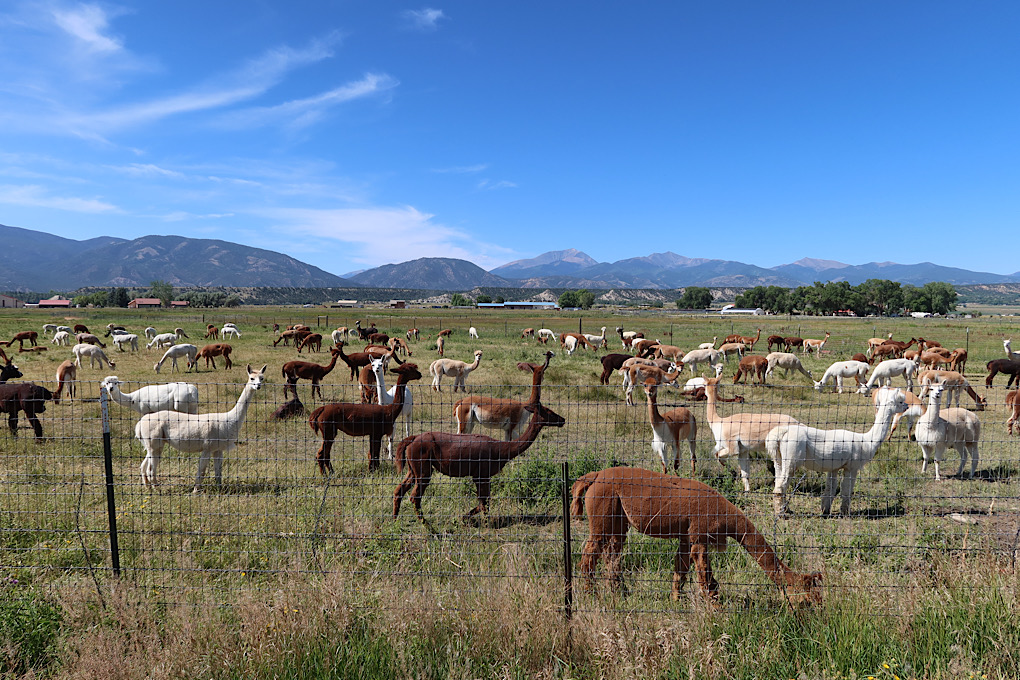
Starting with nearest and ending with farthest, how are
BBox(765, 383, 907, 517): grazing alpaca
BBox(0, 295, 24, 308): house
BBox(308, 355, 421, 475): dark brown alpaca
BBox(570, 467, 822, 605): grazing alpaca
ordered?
BBox(570, 467, 822, 605): grazing alpaca → BBox(765, 383, 907, 517): grazing alpaca → BBox(308, 355, 421, 475): dark brown alpaca → BBox(0, 295, 24, 308): house

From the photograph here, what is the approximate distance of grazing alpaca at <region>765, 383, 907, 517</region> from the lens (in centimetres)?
698

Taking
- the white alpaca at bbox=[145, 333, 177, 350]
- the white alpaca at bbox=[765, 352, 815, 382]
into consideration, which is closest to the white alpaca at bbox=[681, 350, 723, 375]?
the white alpaca at bbox=[765, 352, 815, 382]

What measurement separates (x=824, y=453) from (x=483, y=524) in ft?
14.6

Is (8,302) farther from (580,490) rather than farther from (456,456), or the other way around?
(580,490)

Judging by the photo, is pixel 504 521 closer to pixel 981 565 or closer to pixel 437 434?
pixel 437 434

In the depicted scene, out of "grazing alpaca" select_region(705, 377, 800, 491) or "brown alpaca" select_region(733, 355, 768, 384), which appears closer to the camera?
"grazing alpaca" select_region(705, 377, 800, 491)

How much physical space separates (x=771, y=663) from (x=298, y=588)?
3475mm

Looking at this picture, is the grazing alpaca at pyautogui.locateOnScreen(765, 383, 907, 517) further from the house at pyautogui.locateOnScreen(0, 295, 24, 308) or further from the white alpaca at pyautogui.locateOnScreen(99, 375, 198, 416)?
the house at pyautogui.locateOnScreen(0, 295, 24, 308)

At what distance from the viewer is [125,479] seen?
8.44 metres

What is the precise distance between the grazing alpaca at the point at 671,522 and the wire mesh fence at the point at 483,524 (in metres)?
0.02

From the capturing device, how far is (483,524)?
671 centimetres

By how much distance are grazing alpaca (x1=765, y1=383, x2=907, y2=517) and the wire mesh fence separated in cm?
4

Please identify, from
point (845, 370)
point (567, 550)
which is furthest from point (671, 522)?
point (845, 370)

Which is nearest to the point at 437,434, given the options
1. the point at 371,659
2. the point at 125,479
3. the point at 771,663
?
the point at 371,659
